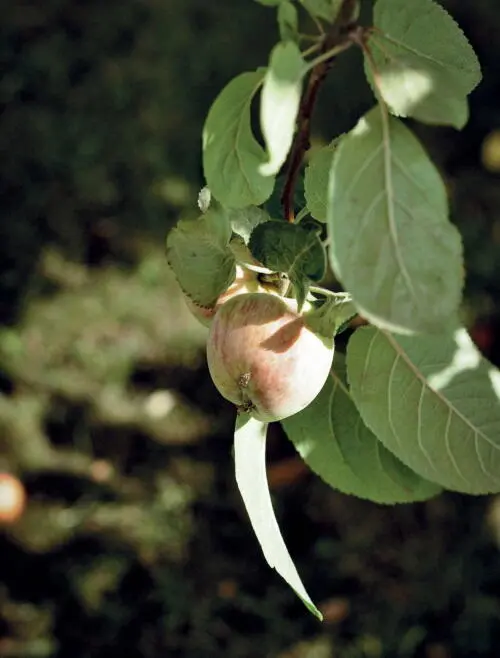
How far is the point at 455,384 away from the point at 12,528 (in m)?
1.71

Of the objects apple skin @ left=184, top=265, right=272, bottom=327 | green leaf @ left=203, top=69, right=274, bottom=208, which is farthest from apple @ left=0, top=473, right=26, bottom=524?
green leaf @ left=203, top=69, right=274, bottom=208

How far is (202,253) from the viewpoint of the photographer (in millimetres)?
668

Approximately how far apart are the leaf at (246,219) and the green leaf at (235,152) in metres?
0.08

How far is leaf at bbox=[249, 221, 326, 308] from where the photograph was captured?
26.6 inches

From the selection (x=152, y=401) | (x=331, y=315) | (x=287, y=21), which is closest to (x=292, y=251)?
(x=331, y=315)

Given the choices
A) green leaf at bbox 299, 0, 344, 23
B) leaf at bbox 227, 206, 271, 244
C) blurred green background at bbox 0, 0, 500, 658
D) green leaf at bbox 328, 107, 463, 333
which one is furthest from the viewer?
blurred green background at bbox 0, 0, 500, 658

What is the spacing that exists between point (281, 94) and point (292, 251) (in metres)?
0.15

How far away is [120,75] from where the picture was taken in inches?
105

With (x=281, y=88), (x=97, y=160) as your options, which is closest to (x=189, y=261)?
(x=281, y=88)

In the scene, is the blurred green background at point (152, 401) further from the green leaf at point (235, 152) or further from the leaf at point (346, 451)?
the green leaf at point (235, 152)

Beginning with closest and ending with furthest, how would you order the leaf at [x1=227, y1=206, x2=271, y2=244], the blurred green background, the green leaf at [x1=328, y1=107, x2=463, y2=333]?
the green leaf at [x1=328, y1=107, x2=463, y2=333] < the leaf at [x1=227, y1=206, x2=271, y2=244] < the blurred green background

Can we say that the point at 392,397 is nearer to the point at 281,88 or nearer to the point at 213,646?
the point at 281,88

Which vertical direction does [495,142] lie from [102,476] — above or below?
above

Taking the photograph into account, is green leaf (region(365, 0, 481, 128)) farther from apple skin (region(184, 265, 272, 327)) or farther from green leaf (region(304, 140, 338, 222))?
apple skin (region(184, 265, 272, 327))
